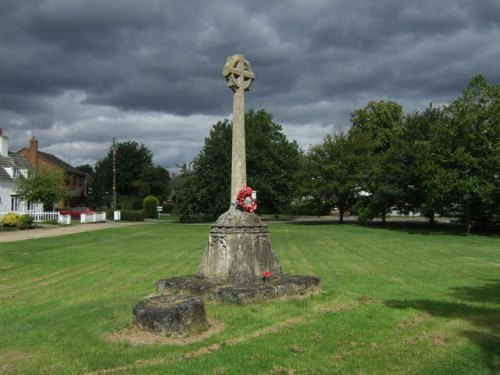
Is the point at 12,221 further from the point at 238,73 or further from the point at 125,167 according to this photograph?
the point at 125,167

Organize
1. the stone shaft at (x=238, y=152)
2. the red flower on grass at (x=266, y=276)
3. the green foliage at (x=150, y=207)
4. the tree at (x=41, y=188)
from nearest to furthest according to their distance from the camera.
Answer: the red flower on grass at (x=266, y=276)
the stone shaft at (x=238, y=152)
the tree at (x=41, y=188)
the green foliage at (x=150, y=207)

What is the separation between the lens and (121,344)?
19.1ft

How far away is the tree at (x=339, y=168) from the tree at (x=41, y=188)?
21622 mm

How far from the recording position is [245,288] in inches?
304

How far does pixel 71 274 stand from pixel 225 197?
32.1 metres

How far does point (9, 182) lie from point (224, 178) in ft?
63.5

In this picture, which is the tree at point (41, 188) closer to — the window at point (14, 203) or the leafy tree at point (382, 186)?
the window at point (14, 203)

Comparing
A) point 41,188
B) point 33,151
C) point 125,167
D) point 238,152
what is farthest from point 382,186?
point 125,167

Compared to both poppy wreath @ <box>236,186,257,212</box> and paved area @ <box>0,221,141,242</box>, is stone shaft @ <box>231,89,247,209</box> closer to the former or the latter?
poppy wreath @ <box>236,186,257,212</box>

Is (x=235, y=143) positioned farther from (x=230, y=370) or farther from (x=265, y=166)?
(x=265, y=166)

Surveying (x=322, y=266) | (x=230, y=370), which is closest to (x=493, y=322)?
(x=230, y=370)

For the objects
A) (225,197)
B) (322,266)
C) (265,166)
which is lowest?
(322,266)

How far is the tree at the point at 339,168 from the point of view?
137 ft

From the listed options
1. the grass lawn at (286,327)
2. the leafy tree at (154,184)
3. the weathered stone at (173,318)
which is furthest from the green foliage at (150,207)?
the weathered stone at (173,318)
